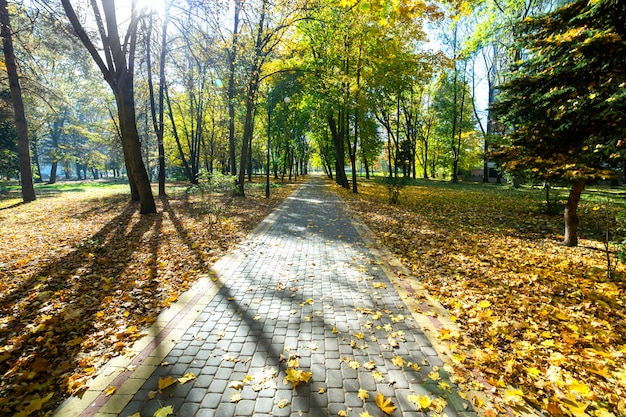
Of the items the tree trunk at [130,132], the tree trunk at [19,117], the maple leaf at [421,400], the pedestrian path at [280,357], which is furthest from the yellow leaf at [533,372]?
the tree trunk at [19,117]

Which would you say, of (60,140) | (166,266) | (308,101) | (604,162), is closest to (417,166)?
(308,101)

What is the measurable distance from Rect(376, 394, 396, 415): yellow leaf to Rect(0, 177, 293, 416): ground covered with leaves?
2791 millimetres

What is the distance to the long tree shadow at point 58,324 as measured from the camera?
2.74 metres

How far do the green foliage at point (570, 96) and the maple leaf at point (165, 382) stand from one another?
26.2 ft

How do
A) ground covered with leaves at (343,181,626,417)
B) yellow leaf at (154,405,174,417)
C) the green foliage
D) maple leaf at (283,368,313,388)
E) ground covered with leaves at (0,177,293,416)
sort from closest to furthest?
yellow leaf at (154,405,174,417) < ground covered with leaves at (343,181,626,417) < maple leaf at (283,368,313,388) < ground covered with leaves at (0,177,293,416) < the green foliage

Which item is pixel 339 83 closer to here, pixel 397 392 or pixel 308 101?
pixel 308 101

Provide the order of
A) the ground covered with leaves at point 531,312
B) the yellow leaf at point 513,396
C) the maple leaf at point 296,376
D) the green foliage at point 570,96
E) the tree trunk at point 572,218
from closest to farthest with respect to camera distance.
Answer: the yellow leaf at point 513,396 < the ground covered with leaves at point 531,312 < the maple leaf at point 296,376 < the green foliage at point 570,96 < the tree trunk at point 572,218

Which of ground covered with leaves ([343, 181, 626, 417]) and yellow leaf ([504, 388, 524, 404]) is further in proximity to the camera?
ground covered with leaves ([343, 181, 626, 417])

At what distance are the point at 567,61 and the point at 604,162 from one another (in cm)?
235

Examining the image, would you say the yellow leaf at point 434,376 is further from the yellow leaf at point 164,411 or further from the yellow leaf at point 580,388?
the yellow leaf at point 164,411

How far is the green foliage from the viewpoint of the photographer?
548 centimetres

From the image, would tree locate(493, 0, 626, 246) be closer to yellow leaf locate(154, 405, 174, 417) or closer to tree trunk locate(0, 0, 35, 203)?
yellow leaf locate(154, 405, 174, 417)

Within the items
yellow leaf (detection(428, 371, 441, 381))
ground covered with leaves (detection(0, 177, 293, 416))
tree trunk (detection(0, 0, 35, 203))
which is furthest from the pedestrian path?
tree trunk (detection(0, 0, 35, 203))

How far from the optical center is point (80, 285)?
15.8 ft
